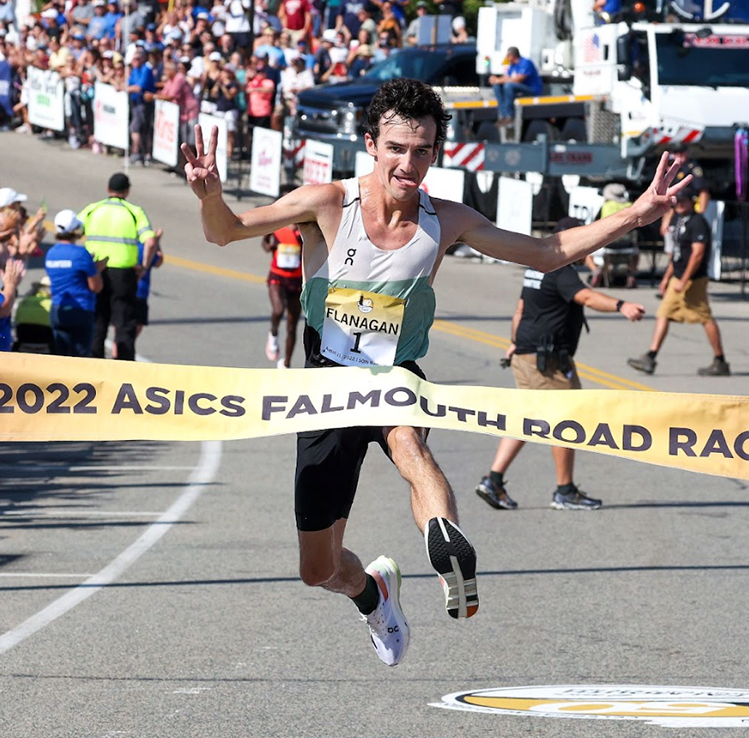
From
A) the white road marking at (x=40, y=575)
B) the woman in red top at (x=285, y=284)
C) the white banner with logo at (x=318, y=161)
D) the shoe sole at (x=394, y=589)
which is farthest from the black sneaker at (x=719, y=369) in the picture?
the shoe sole at (x=394, y=589)

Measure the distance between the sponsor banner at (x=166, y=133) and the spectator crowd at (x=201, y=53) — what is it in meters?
0.24

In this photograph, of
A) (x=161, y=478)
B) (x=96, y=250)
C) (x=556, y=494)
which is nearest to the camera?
(x=556, y=494)

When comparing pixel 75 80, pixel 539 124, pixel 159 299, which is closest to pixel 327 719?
pixel 159 299

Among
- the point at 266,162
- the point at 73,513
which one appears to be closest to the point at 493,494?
the point at 73,513

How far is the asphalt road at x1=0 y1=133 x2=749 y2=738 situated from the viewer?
7.08 meters

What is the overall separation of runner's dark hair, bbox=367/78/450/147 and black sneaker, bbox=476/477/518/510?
20.5ft

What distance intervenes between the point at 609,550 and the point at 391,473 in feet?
10.1

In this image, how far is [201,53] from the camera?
34344mm

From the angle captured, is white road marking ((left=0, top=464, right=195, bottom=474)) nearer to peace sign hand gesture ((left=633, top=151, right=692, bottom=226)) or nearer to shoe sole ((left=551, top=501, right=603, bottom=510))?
shoe sole ((left=551, top=501, right=603, bottom=510))

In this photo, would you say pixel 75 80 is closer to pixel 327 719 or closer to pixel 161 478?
pixel 161 478

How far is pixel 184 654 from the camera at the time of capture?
8.05 meters

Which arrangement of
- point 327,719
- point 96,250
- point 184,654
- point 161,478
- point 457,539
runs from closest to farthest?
point 457,539
point 327,719
point 184,654
point 161,478
point 96,250

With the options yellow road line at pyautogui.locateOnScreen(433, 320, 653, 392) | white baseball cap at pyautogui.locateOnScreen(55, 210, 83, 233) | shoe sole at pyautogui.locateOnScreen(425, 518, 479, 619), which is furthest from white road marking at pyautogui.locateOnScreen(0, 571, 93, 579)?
yellow road line at pyautogui.locateOnScreen(433, 320, 653, 392)

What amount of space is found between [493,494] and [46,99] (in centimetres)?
2616
